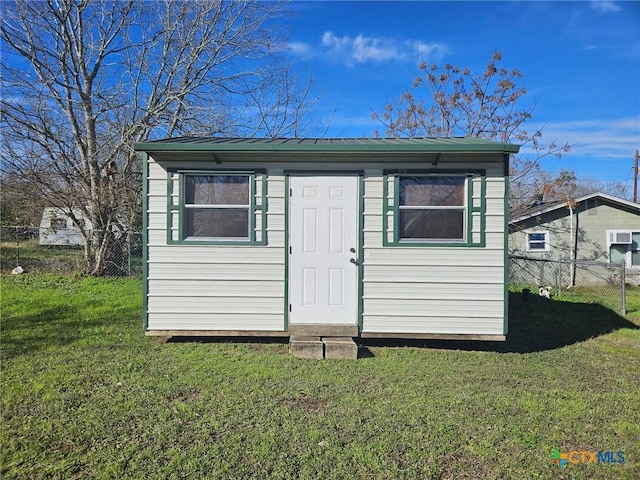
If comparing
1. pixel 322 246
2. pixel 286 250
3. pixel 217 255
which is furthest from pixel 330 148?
pixel 217 255

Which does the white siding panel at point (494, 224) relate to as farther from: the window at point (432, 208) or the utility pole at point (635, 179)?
the utility pole at point (635, 179)

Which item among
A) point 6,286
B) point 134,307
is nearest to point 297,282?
point 134,307

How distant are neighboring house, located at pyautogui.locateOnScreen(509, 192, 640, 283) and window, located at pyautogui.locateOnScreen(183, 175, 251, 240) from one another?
11617 mm

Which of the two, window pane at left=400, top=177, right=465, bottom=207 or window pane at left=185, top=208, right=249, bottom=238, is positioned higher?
window pane at left=400, top=177, right=465, bottom=207

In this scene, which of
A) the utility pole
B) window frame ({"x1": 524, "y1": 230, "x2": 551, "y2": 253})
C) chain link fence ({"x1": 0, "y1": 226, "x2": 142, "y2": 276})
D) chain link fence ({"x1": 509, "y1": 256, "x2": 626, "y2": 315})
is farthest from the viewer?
the utility pole

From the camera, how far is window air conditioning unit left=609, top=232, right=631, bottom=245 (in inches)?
546

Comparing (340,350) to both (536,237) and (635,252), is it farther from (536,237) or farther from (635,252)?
(635,252)

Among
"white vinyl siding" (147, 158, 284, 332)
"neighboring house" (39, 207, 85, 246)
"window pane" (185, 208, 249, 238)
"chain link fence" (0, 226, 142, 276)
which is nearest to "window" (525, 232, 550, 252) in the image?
"white vinyl siding" (147, 158, 284, 332)

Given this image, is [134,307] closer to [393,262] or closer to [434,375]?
[393,262]

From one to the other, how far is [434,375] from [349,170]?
8.60 feet

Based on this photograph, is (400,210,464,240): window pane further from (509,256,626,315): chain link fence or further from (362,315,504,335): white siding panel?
(509,256,626,315): chain link fence

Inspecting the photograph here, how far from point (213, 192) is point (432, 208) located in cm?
280

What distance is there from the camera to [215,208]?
17.2 ft

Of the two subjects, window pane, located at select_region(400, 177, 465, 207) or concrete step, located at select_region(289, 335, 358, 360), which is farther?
window pane, located at select_region(400, 177, 465, 207)
